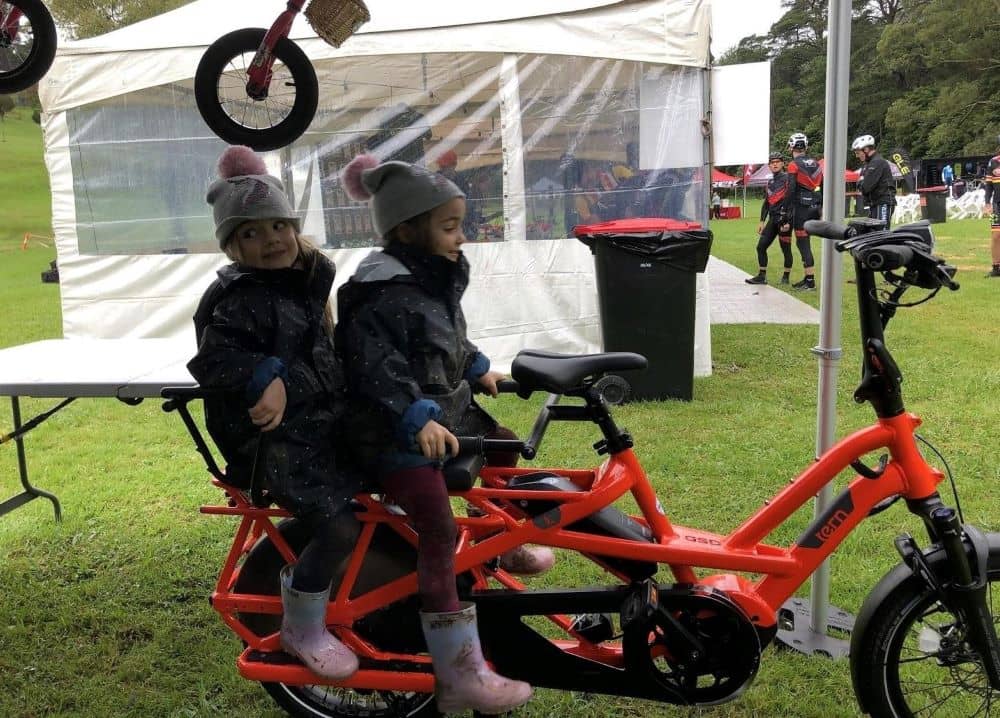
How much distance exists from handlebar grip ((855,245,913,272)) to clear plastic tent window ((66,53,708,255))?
481cm

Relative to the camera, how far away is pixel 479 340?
6887mm

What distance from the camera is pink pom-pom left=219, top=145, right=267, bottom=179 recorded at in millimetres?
2357

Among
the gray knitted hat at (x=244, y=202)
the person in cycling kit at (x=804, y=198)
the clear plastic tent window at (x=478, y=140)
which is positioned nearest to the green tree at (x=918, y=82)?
the person in cycling kit at (x=804, y=198)

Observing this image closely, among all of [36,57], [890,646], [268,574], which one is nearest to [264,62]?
[36,57]

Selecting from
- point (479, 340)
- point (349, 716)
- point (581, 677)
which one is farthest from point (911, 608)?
point (479, 340)

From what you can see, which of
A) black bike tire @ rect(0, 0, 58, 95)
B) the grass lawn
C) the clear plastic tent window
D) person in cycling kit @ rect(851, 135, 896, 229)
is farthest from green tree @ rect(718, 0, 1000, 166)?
black bike tire @ rect(0, 0, 58, 95)

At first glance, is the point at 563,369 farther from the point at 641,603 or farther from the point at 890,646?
the point at 890,646

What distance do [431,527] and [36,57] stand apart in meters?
2.32

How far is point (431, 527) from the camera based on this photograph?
2125mm

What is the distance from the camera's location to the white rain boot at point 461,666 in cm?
220

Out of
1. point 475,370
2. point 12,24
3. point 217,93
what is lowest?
point 475,370

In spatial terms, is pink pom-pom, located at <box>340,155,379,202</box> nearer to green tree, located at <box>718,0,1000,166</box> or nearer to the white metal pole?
the white metal pole

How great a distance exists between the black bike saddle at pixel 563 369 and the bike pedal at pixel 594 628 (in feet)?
2.47

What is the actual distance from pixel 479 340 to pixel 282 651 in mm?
4644
